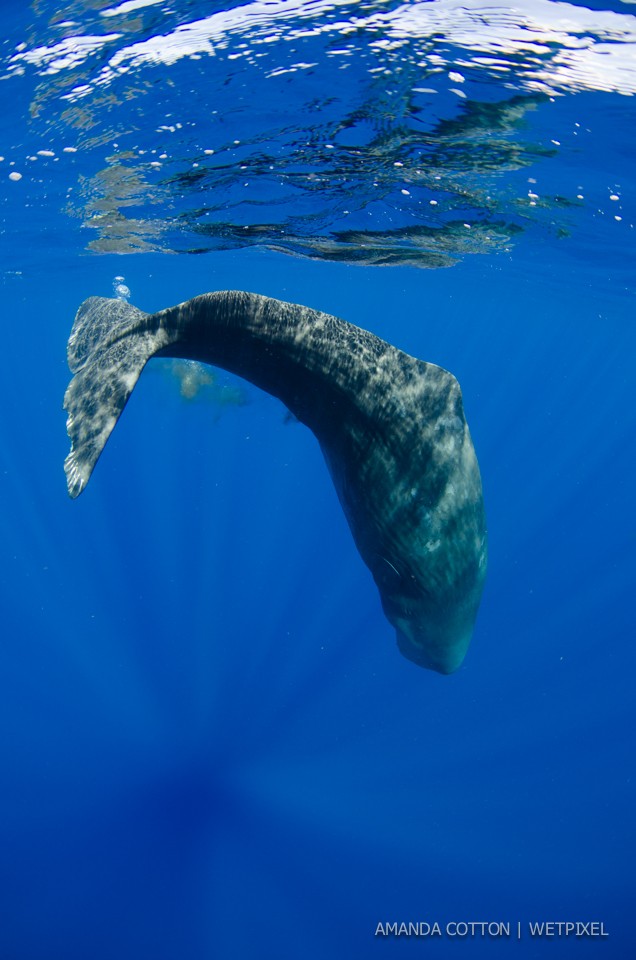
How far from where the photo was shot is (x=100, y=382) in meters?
4.62

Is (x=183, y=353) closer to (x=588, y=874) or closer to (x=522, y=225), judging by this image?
(x=522, y=225)

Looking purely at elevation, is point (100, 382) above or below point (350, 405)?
above

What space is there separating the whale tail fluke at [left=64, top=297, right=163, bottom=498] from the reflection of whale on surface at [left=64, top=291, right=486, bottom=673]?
0.01 metres

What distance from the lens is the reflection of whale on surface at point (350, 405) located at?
463cm

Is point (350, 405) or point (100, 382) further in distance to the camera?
point (350, 405)

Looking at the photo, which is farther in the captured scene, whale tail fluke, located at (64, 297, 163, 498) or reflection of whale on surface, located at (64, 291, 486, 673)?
reflection of whale on surface, located at (64, 291, 486, 673)

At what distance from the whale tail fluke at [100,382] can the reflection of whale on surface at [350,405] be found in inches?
0.5

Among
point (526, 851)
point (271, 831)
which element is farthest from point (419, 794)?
point (271, 831)

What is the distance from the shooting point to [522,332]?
56.2 metres

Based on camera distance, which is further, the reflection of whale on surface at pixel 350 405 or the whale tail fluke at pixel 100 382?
the reflection of whale on surface at pixel 350 405

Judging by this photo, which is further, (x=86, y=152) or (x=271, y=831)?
(x=271, y=831)

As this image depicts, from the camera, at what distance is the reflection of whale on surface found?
463cm

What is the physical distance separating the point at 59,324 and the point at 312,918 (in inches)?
2446

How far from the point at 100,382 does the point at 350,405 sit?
216 cm
